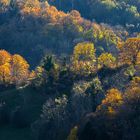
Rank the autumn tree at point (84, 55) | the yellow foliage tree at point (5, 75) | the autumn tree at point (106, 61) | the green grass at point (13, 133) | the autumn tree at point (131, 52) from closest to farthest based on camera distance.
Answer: the green grass at point (13, 133) < the autumn tree at point (131, 52) < the autumn tree at point (106, 61) < the autumn tree at point (84, 55) < the yellow foliage tree at point (5, 75)

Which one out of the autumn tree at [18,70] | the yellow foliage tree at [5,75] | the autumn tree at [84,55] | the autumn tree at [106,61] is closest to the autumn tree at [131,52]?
the autumn tree at [106,61]

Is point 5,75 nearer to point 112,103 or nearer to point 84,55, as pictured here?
point 84,55

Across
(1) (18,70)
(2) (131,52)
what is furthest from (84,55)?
(1) (18,70)

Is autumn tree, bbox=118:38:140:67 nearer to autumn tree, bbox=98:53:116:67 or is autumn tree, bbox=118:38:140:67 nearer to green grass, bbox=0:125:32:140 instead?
autumn tree, bbox=98:53:116:67

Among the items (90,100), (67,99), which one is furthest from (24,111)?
(90,100)

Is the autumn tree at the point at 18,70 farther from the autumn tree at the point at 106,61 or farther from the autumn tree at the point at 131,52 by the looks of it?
the autumn tree at the point at 131,52

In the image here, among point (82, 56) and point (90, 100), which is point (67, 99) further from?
point (82, 56)

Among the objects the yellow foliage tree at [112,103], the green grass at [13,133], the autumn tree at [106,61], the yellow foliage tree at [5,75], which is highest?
the autumn tree at [106,61]

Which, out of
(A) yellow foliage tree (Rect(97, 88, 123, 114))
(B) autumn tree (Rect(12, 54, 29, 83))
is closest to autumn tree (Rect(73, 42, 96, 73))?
(B) autumn tree (Rect(12, 54, 29, 83))
